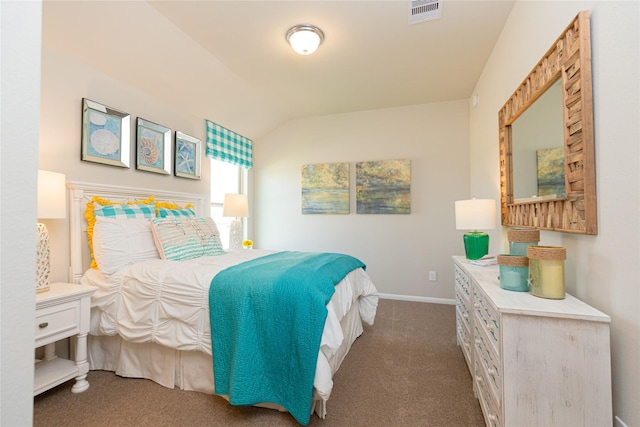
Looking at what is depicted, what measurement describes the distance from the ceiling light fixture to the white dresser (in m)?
2.21

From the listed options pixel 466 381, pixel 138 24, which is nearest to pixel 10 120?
pixel 138 24

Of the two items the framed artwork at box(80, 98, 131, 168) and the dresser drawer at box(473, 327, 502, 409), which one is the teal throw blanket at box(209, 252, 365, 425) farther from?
the framed artwork at box(80, 98, 131, 168)

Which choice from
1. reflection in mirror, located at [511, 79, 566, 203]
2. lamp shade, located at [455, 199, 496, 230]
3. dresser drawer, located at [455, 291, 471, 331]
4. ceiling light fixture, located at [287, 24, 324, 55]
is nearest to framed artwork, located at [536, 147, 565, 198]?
reflection in mirror, located at [511, 79, 566, 203]

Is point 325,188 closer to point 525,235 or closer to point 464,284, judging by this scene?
→ point 464,284

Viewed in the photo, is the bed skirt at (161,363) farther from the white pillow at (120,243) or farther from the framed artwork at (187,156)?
the framed artwork at (187,156)

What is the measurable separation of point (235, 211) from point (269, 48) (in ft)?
5.88

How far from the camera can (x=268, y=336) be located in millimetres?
1540

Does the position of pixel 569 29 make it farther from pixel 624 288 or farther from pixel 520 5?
pixel 624 288

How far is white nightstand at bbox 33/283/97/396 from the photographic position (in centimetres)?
159

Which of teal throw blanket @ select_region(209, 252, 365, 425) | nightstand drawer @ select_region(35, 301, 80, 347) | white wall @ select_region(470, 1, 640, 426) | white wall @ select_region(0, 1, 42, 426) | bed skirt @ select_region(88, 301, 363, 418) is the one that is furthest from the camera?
bed skirt @ select_region(88, 301, 363, 418)

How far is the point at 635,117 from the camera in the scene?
0.94m

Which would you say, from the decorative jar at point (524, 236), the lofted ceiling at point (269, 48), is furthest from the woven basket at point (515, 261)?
the lofted ceiling at point (269, 48)

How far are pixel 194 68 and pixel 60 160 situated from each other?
1364 mm

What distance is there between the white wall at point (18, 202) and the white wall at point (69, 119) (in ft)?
6.26
